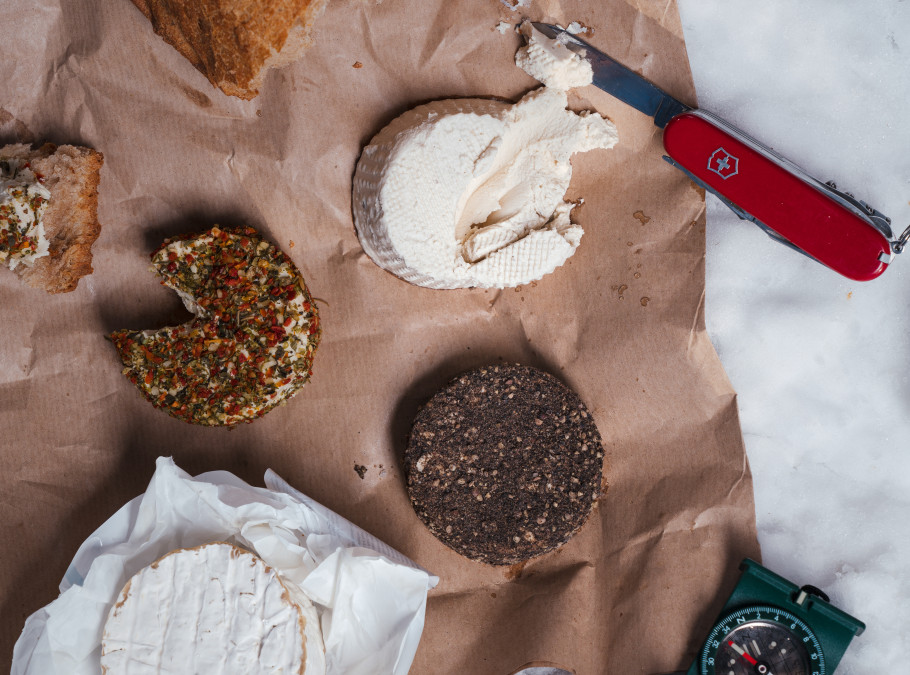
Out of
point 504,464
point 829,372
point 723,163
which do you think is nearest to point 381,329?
point 504,464

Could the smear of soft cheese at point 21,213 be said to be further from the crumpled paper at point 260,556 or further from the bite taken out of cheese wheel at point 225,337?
the crumpled paper at point 260,556

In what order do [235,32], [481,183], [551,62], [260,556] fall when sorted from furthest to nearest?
[481,183] → [551,62] → [260,556] → [235,32]

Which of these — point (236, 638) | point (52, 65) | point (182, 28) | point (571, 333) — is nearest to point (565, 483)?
point (571, 333)

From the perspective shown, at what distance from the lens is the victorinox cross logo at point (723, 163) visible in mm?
2127

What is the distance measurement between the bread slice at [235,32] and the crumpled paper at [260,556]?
4.07ft

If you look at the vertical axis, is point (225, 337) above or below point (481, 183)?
below

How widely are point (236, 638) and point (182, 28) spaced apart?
6.15 ft

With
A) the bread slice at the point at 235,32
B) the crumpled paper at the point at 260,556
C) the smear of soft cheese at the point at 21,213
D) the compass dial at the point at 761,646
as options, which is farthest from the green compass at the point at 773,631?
the smear of soft cheese at the point at 21,213

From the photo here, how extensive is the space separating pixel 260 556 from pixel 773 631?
→ 5.80 ft

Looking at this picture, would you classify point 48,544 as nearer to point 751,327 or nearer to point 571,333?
point 571,333

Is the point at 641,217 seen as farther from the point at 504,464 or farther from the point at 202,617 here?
the point at 202,617

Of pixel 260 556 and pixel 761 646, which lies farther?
pixel 761 646

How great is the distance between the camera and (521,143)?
7.29ft

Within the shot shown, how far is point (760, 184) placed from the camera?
2137 millimetres
